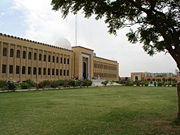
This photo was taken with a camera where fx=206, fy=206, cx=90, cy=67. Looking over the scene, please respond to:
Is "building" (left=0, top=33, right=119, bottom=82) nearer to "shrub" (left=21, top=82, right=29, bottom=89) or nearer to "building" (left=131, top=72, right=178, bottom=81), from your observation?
"shrub" (left=21, top=82, right=29, bottom=89)

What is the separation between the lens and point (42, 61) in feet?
154

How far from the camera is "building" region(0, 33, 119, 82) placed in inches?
1512

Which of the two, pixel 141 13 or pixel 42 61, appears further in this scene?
pixel 42 61

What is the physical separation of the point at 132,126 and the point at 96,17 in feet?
14.2

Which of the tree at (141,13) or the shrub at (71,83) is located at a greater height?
the tree at (141,13)

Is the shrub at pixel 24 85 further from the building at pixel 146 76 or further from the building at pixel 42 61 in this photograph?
the building at pixel 146 76

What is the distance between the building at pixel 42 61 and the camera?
38.4m

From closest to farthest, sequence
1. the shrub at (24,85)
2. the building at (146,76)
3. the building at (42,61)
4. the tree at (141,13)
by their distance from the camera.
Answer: the tree at (141,13), the shrub at (24,85), the building at (42,61), the building at (146,76)

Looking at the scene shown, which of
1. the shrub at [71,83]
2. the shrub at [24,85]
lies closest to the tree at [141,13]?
the shrub at [24,85]

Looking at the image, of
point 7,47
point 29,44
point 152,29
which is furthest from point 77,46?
point 152,29

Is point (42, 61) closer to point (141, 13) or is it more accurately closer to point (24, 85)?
point (24, 85)

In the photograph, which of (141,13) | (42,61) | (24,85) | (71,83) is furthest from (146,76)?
(141,13)

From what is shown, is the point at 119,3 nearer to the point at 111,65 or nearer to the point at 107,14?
the point at 107,14

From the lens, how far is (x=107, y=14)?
320 inches
